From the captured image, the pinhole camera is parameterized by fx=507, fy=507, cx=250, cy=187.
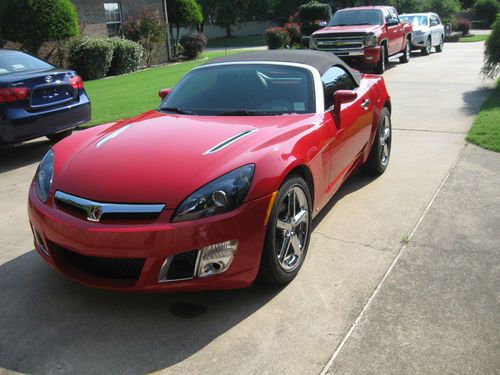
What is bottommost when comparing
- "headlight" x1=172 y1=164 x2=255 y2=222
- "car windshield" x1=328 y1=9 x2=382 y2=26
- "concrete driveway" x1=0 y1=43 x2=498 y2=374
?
"concrete driveway" x1=0 y1=43 x2=498 y2=374

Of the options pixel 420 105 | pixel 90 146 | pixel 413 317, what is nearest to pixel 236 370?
pixel 413 317

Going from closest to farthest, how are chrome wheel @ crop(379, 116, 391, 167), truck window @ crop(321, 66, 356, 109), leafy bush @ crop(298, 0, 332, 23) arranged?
truck window @ crop(321, 66, 356, 109) → chrome wheel @ crop(379, 116, 391, 167) → leafy bush @ crop(298, 0, 332, 23)

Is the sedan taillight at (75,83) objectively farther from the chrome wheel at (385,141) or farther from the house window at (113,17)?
the house window at (113,17)

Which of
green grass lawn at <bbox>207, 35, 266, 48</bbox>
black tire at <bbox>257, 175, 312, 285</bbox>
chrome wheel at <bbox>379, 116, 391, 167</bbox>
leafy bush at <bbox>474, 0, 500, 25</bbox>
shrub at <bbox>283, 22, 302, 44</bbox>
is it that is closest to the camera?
black tire at <bbox>257, 175, 312, 285</bbox>

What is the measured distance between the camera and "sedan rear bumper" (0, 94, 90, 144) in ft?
21.0

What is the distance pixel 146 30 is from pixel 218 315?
721 inches

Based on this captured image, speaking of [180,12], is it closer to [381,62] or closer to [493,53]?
[381,62]

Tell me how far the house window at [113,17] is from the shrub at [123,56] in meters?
1.84

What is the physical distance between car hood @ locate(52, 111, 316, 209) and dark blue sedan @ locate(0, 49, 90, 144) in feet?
9.73

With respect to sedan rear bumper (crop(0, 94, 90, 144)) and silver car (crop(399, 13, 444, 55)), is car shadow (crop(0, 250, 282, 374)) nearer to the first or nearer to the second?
sedan rear bumper (crop(0, 94, 90, 144))

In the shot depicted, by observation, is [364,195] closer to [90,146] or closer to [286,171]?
[286,171]

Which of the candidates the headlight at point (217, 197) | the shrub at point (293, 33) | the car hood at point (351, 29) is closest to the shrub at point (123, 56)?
the car hood at point (351, 29)

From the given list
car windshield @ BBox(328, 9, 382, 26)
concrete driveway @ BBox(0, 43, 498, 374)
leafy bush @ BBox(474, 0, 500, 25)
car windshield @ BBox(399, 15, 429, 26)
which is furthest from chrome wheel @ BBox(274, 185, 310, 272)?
leafy bush @ BBox(474, 0, 500, 25)

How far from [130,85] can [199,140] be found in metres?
11.3
